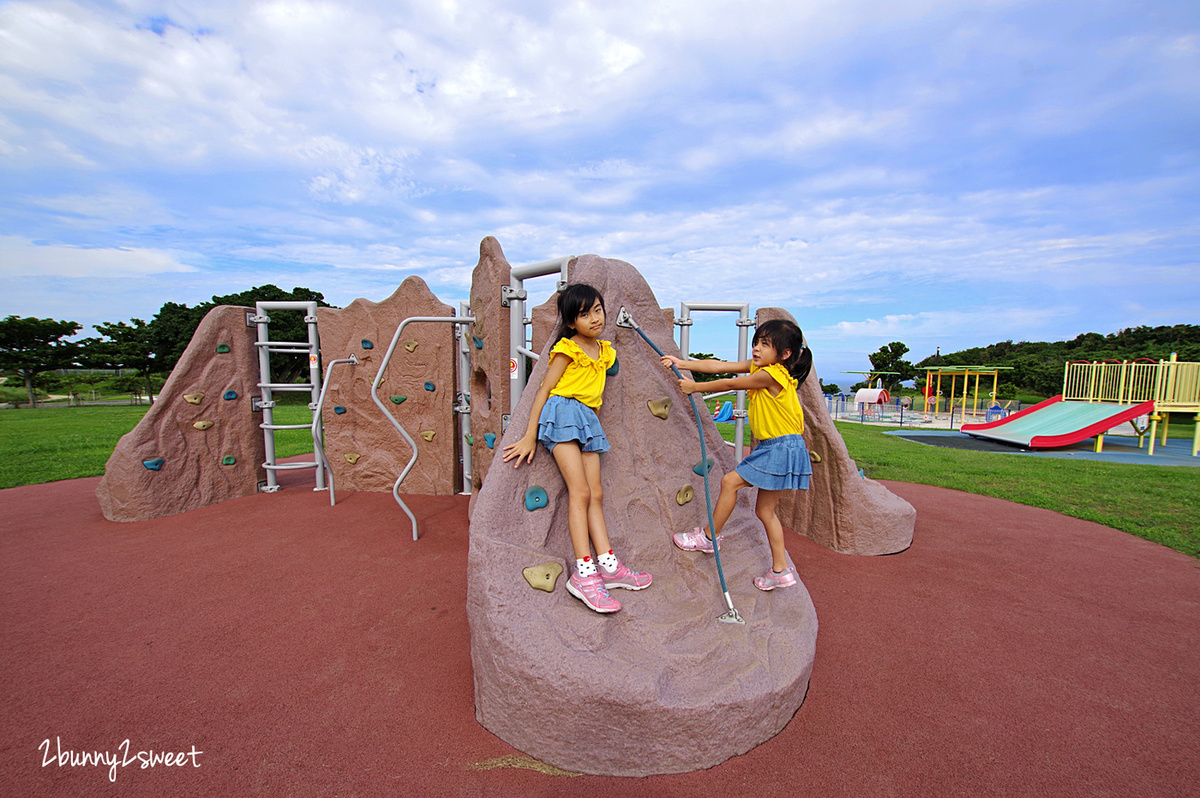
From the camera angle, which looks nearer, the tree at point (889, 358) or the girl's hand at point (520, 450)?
the girl's hand at point (520, 450)

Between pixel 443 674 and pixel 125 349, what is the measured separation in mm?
30232

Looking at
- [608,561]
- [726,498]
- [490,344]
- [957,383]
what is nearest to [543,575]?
[608,561]

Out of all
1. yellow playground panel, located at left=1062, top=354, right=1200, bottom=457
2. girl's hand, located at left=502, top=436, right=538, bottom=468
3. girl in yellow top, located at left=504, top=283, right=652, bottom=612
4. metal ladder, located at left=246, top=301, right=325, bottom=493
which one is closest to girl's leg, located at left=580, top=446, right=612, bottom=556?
girl in yellow top, located at left=504, top=283, right=652, bottom=612

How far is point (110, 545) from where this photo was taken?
4.13m

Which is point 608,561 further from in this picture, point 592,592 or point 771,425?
point 771,425

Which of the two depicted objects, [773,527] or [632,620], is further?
[773,527]

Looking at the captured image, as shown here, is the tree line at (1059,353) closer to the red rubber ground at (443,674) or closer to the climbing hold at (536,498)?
the red rubber ground at (443,674)

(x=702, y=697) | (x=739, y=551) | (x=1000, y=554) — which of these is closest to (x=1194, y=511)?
(x=1000, y=554)

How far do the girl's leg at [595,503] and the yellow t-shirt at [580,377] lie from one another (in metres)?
0.27

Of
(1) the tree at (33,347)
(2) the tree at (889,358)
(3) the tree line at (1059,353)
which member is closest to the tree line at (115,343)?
(1) the tree at (33,347)

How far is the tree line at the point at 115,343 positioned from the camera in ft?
78.0

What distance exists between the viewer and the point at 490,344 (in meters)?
3.97

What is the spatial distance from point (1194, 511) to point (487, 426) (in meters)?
7.85

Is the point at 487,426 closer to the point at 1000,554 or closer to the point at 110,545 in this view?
the point at 110,545
